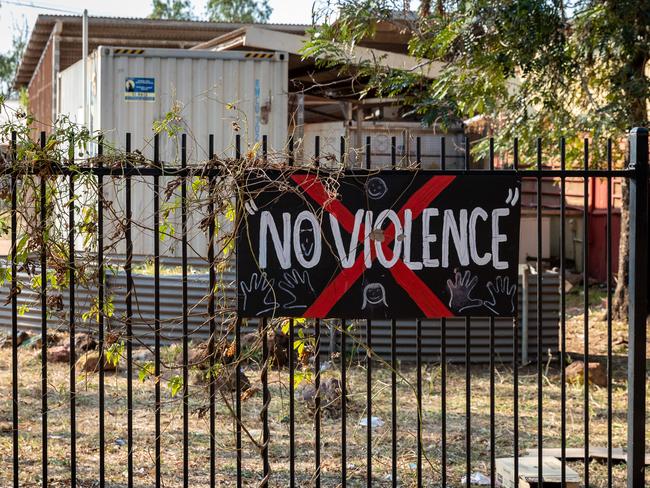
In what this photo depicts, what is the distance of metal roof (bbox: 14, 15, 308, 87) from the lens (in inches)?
773

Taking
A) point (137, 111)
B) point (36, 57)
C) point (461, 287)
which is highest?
point (36, 57)

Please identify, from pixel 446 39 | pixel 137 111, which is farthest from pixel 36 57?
pixel 446 39

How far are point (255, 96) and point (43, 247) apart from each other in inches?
310

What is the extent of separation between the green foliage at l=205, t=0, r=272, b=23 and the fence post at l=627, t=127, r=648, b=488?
59781mm

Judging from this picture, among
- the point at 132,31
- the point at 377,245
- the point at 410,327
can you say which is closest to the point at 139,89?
the point at 410,327

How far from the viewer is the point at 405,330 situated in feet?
31.5

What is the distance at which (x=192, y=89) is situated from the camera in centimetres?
1214

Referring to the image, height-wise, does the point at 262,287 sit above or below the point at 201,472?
above

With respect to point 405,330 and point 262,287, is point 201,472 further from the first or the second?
point 405,330

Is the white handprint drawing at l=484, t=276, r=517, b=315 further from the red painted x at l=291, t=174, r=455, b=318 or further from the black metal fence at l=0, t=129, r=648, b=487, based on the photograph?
the red painted x at l=291, t=174, r=455, b=318

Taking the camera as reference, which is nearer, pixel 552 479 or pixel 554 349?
pixel 552 479

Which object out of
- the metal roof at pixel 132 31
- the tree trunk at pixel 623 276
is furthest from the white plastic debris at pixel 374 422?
the metal roof at pixel 132 31

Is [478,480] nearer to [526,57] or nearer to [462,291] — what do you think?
[462,291]

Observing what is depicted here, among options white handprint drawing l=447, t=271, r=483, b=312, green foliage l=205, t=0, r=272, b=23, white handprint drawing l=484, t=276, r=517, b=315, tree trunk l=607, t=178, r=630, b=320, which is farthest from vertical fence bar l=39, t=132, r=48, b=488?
green foliage l=205, t=0, r=272, b=23
